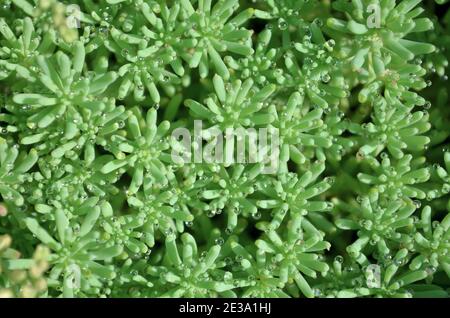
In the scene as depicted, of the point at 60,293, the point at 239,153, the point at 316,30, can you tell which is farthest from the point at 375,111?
the point at 60,293

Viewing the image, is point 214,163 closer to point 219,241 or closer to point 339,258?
point 219,241

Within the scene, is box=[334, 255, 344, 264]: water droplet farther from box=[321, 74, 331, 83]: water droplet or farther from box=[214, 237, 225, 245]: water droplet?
box=[321, 74, 331, 83]: water droplet

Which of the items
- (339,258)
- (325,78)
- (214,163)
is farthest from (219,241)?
(325,78)

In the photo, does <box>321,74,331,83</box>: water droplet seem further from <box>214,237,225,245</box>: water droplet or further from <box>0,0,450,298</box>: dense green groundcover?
<box>214,237,225,245</box>: water droplet

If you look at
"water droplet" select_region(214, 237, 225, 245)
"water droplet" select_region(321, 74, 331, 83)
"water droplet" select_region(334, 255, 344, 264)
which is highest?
"water droplet" select_region(321, 74, 331, 83)

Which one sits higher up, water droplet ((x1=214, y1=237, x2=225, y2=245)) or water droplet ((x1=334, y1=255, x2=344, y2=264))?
water droplet ((x1=214, y1=237, x2=225, y2=245))

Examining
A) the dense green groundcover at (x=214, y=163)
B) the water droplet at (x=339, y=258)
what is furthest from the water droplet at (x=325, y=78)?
the water droplet at (x=339, y=258)

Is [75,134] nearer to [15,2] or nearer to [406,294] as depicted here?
[15,2]

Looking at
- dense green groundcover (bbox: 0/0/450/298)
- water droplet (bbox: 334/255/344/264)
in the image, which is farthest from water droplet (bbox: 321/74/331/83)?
water droplet (bbox: 334/255/344/264)

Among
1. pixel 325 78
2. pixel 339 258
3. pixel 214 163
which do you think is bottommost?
pixel 339 258
